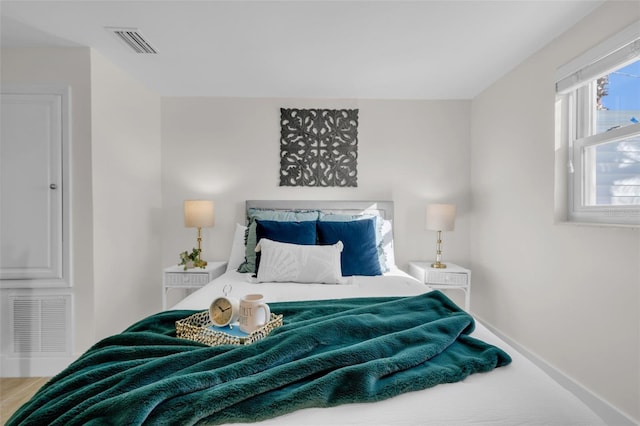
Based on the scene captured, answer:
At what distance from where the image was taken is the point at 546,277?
8.15ft

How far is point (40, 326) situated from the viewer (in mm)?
2646

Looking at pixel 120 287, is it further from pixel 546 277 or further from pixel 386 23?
pixel 546 277

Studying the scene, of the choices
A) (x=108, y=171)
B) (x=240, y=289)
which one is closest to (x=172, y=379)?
(x=240, y=289)

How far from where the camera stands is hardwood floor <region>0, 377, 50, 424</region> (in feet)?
7.17

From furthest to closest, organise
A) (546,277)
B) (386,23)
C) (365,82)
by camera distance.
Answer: (365,82), (546,277), (386,23)

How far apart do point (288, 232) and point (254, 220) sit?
1.39 ft

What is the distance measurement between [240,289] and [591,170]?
2.39 meters

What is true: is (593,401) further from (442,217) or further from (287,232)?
(287,232)

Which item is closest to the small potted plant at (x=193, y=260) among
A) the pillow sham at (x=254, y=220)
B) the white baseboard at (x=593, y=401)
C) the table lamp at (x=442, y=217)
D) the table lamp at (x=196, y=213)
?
the table lamp at (x=196, y=213)

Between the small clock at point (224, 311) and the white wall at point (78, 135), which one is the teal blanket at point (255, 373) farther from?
the white wall at point (78, 135)

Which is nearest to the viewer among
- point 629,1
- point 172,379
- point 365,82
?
point 172,379

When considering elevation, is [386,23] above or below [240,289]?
above

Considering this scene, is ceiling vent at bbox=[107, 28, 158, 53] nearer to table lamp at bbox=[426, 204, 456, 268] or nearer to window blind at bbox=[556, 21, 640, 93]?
table lamp at bbox=[426, 204, 456, 268]

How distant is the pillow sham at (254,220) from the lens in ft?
9.34
